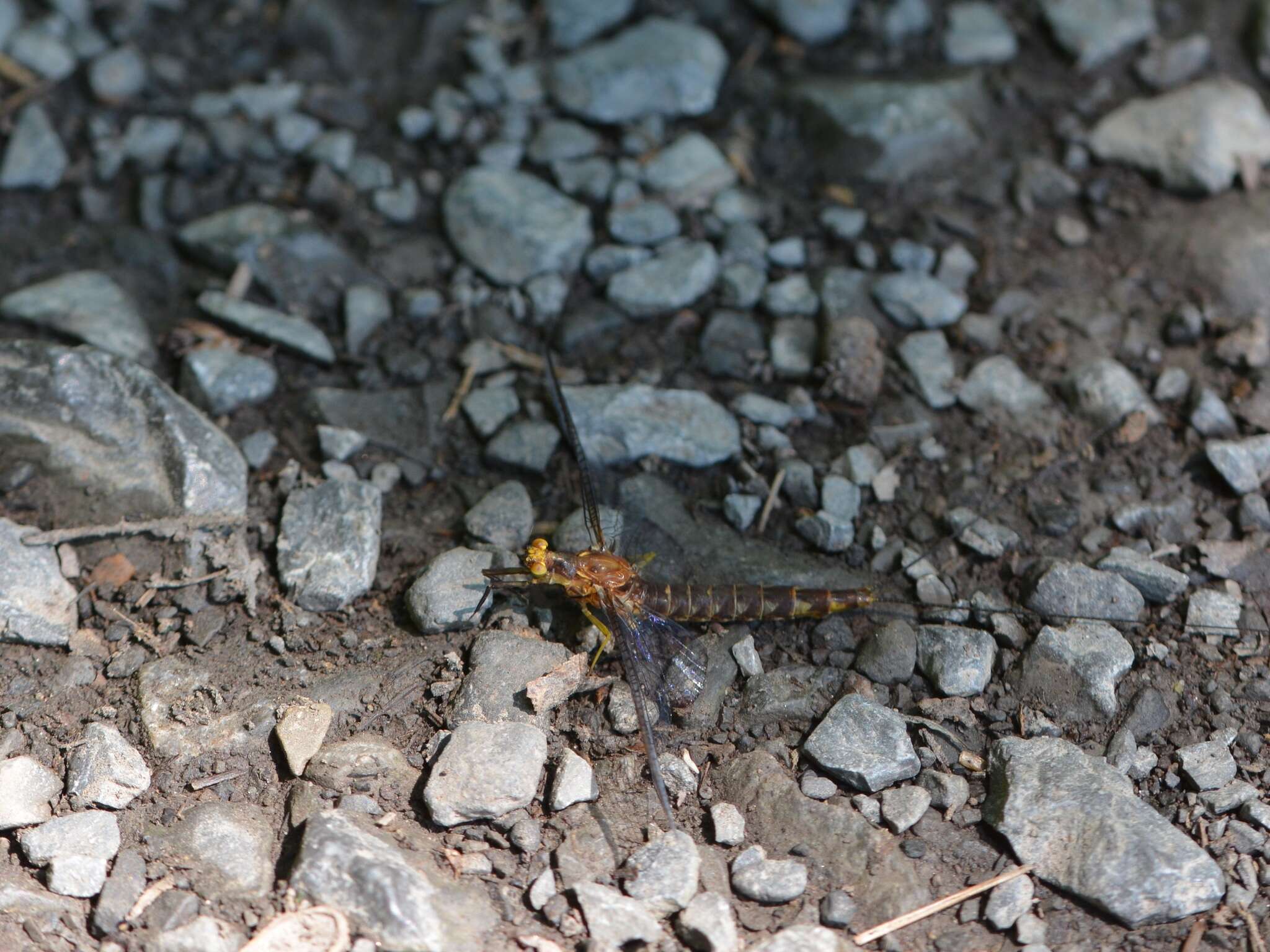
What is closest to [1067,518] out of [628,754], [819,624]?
[819,624]

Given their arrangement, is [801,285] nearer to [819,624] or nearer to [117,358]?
[819,624]

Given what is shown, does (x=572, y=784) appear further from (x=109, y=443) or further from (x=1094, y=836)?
(x=109, y=443)

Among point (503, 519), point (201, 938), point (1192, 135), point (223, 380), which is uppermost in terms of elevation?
point (1192, 135)

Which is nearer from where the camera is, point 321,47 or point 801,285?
point 801,285

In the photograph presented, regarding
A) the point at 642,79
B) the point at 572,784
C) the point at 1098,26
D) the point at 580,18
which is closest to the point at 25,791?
the point at 572,784

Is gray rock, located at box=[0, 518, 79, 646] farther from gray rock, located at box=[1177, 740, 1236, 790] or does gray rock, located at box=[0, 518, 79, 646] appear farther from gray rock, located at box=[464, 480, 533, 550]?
gray rock, located at box=[1177, 740, 1236, 790]

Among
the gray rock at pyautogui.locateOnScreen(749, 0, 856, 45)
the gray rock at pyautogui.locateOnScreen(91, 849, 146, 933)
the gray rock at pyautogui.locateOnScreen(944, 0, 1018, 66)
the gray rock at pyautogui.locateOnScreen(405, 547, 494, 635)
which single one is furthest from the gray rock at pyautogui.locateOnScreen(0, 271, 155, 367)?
the gray rock at pyautogui.locateOnScreen(944, 0, 1018, 66)
